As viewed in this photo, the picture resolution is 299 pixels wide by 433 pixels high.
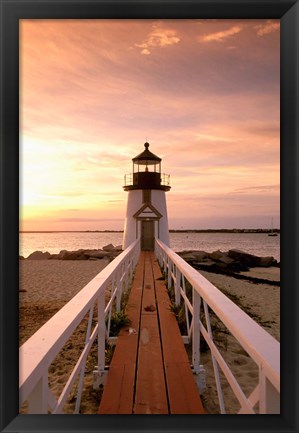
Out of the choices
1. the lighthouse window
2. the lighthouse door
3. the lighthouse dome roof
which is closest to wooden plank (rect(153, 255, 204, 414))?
the lighthouse window

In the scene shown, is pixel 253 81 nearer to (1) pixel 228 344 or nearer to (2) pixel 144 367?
(2) pixel 144 367

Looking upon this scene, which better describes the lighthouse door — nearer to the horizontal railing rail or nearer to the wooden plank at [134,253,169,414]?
the horizontal railing rail

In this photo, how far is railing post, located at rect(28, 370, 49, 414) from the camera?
148 cm

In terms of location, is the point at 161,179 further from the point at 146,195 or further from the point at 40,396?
the point at 40,396

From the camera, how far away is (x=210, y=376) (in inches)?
187

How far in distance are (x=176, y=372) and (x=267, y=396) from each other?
6.05 ft

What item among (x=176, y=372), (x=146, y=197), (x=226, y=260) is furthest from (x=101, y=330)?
(x=226, y=260)

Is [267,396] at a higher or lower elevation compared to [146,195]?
lower

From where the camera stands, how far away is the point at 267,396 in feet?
4.78

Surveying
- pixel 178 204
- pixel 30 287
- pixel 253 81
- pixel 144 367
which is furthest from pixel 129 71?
pixel 178 204

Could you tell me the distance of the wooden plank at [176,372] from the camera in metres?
2.54

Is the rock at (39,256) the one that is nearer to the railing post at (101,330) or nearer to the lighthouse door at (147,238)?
the lighthouse door at (147,238)

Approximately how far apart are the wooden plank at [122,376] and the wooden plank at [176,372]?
13.5 inches
